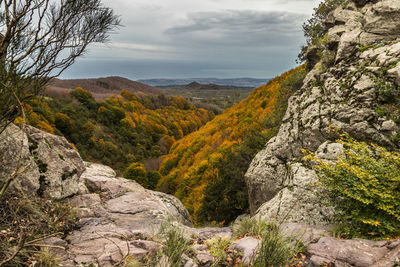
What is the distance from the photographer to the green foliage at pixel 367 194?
383 cm

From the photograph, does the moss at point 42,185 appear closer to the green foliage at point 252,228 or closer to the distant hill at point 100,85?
the green foliage at point 252,228

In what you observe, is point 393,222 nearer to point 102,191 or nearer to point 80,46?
point 102,191

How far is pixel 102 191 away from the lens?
7.48 metres

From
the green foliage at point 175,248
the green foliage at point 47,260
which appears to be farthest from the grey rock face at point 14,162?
the green foliage at point 175,248

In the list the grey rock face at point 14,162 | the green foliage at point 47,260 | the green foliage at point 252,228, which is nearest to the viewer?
the green foliage at point 47,260

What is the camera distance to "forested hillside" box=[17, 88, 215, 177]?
36.4 metres

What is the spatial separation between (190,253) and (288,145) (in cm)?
576

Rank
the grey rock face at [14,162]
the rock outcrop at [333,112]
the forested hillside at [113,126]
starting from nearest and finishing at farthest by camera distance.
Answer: the grey rock face at [14,162]
the rock outcrop at [333,112]
the forested hillside at [113,126]

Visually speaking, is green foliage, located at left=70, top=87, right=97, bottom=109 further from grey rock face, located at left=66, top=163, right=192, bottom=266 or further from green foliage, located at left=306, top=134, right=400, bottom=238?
green foliage, located at left=306, top=134, right=400, bottom=238

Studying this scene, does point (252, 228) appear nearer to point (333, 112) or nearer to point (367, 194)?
point (367, 194)

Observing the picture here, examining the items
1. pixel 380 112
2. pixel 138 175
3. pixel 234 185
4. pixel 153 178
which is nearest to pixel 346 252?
pixel 380 112

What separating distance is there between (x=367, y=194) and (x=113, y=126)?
5472 centimetres

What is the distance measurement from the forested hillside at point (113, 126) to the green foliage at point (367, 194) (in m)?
25.4

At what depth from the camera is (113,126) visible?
53.2 metres
